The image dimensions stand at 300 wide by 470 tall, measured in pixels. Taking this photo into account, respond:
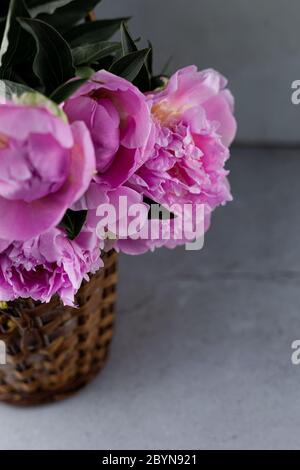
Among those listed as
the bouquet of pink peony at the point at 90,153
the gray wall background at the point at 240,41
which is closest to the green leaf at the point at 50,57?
the bouquet of pink peony at the point at 90,153

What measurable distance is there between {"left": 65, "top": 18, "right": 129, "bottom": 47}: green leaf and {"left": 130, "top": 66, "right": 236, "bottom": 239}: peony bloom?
0.17m

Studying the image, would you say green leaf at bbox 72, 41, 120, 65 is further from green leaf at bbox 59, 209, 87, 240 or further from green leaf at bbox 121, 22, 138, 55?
green leaf at bbox 59, 209, 87, 240

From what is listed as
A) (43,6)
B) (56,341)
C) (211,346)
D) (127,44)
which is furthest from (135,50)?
(211,346)

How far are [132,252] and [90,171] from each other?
21 centimetres

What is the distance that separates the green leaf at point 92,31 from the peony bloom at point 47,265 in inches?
9.6

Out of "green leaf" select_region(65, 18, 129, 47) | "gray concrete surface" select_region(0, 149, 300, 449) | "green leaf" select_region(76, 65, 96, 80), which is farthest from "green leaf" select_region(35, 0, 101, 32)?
"gray concrete surface" select_region(0, 149, 300, 449)

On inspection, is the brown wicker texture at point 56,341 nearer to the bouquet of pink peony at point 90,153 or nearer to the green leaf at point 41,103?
the bouquet of pink peony at point 90,153

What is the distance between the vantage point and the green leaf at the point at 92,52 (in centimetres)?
64

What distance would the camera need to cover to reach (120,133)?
547 mm

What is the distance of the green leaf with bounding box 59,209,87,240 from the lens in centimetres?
56

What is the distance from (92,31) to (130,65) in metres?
0.18

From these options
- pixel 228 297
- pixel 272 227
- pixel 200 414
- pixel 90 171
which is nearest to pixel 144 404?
pixel 200 414
